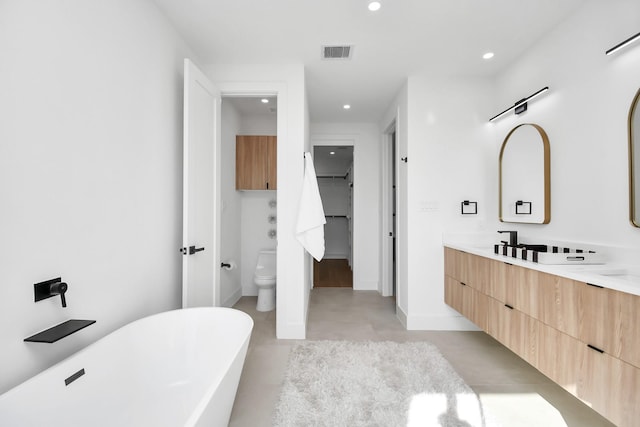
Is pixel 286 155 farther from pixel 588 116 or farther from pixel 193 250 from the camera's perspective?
pixel 588 116

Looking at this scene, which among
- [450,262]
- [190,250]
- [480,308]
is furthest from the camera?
[450,262]

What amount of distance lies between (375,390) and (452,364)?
770 mm

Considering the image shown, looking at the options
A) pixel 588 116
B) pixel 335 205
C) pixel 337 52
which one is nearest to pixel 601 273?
pixel 588 116

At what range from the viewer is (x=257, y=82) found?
9.08ft

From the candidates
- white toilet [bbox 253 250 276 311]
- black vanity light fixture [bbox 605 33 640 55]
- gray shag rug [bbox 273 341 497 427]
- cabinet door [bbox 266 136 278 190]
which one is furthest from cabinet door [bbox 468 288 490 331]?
cabinet door [bbox 266 136 278 190]

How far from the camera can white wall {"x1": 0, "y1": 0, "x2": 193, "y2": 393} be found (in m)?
1.10

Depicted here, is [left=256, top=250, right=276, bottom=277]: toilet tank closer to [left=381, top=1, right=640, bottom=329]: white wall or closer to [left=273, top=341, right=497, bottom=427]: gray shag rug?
[left=273, top=341, right=497, bottom=427]: gray shag rug

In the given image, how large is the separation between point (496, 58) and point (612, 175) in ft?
4.81

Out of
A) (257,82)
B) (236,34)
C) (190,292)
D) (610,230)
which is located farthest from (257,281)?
(610,230)

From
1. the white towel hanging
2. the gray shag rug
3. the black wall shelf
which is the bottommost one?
the gray shag rug

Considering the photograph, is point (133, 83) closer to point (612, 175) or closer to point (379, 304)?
point (612, 175)

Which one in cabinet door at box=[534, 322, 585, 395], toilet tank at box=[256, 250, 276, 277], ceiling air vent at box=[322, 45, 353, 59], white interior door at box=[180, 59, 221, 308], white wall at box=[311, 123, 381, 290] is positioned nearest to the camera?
cabinet door at box=[534, 322, 585, 395]

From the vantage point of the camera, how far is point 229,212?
11.9 ft

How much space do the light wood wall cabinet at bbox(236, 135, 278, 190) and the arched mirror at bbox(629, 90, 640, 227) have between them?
3215mm
